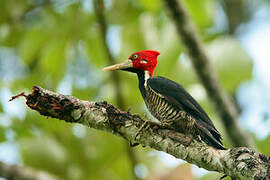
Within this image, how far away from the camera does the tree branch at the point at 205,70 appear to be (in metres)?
3.81

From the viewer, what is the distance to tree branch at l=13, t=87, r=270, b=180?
7.13 feet

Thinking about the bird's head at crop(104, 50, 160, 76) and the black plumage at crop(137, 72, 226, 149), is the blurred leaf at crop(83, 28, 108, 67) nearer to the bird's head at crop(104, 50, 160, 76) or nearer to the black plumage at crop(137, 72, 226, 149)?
the bird's head at crop(104, 50, 160, 76)

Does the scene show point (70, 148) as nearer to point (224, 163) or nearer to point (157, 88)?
point (157, 88)

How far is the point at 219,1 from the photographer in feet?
22.3

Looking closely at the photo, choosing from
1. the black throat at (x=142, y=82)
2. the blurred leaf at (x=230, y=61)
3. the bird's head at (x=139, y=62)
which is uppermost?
the blurred leaf at (x=230, y=61)

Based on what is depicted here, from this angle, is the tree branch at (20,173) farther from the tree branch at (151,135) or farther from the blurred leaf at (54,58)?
the tree branch at (151,135)

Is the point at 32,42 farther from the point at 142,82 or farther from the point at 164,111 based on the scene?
the point at 164,111

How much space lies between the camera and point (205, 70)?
3883mm

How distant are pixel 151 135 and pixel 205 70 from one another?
1630 mm

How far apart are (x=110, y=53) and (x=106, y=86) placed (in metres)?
0.73

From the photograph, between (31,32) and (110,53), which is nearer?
(110,53)

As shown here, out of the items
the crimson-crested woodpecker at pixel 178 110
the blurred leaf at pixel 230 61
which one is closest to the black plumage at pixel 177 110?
the crimson-crested woodpecker at pixel 178 110

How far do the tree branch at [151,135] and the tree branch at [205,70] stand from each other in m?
1.53

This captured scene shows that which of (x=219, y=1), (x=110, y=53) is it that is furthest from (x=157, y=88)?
(x=219, y=1)
